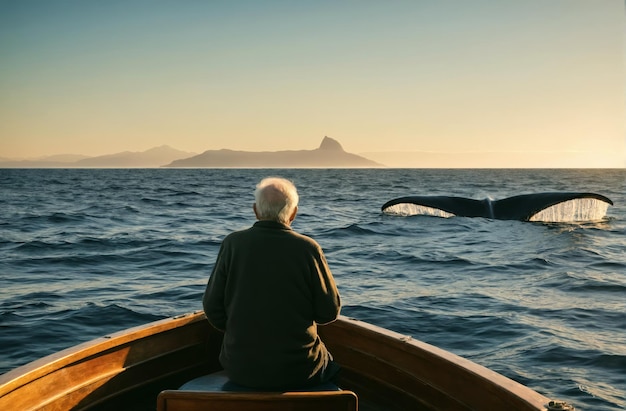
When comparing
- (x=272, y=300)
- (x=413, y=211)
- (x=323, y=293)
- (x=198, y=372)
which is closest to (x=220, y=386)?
(x=272, y=300)

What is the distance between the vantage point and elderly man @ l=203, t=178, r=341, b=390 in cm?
403

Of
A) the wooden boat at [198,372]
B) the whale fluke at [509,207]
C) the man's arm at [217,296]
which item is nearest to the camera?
the man's arm at [217,296]

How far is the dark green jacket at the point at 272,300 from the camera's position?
4027 mm

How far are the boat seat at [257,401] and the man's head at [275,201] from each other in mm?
1129

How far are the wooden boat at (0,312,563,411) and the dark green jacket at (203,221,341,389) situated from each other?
1.38 meters

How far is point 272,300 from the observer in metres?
4.04

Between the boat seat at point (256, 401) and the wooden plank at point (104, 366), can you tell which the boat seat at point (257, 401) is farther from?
the wooden plank at point (104, 366)

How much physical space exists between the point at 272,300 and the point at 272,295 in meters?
0.03

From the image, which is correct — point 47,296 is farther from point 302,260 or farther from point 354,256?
point 302,260

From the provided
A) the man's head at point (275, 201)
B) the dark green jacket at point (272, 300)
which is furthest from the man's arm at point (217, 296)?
the man's head at point (275, 201)

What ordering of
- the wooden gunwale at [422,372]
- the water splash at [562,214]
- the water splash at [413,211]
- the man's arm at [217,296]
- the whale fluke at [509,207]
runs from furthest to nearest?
the water splash at [413,211] → the water splash at [562,214] → the whale fluke at [509,207] → the wooden gunwale at [422,372] → the man's arm at [217,296]

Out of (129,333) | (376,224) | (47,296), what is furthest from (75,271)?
(376,224)

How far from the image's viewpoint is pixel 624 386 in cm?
837

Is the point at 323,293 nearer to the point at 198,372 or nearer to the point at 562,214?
the point at 198,372
